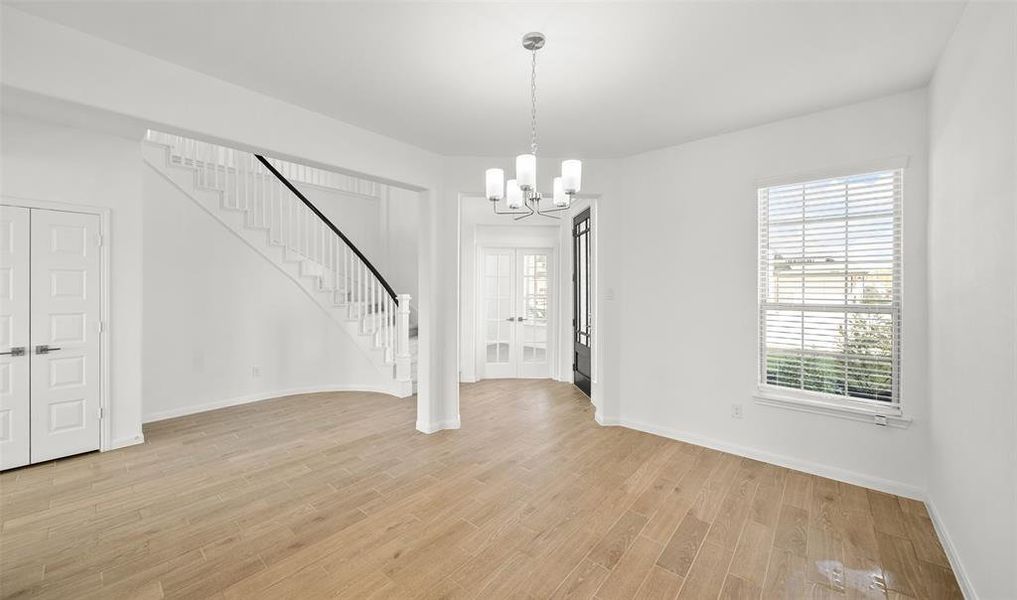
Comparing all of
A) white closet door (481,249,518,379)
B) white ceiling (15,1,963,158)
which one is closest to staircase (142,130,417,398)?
white closet door (481,249,518,379)

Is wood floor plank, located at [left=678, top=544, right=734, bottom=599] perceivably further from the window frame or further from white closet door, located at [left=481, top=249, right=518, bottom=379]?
white closet door, located at [left=481, top=249, right=518, bottom=379]

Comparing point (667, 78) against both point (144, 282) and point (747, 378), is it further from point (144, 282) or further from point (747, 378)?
point (144, 282)

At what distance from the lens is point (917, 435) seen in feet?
8.96

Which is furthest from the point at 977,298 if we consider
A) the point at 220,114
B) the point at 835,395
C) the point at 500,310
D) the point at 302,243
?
the point at 302,243

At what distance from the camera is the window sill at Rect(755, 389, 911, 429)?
2789 mm

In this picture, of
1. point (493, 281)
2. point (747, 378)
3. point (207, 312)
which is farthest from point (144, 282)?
point (747, 378)

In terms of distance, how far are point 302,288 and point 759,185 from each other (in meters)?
5.26

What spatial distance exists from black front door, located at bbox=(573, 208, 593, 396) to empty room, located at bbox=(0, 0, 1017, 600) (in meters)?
0.40

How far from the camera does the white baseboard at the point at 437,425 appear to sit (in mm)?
3982

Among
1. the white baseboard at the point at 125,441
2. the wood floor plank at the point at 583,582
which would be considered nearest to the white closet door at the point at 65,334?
the white baseboard at the point at 125,441

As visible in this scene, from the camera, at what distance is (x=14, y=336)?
3.11m

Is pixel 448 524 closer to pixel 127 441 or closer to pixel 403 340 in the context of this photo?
pixel 403 340

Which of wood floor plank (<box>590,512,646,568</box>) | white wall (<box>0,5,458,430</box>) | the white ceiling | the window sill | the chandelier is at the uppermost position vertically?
the white ceiling

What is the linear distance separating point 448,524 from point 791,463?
2.71m
